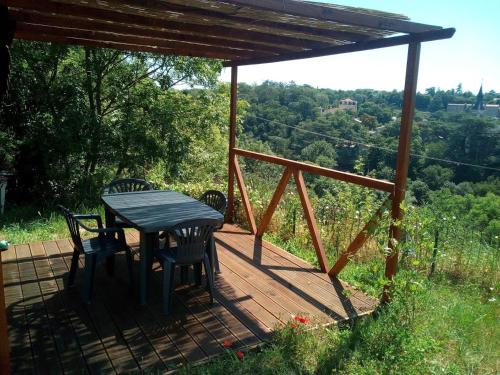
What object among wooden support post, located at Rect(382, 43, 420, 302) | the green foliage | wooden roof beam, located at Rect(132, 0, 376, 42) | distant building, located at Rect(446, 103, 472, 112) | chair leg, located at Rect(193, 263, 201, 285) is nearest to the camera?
wooden roof beam, located at Rect(132, 0, 376, 42)

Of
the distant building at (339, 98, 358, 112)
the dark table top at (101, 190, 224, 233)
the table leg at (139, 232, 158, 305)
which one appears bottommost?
the table leg at (139, 232, 158, 305)

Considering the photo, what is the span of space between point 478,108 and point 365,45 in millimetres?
14985

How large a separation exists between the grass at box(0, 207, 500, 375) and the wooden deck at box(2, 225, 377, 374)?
17 cm

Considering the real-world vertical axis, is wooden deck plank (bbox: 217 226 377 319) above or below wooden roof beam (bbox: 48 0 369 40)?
below

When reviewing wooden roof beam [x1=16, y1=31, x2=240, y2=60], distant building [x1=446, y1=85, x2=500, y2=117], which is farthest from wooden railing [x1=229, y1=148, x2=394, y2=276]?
distant building [x1=446, y1=85, x2=500, y2=117]

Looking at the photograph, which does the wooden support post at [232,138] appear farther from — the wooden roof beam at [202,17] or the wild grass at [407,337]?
the wild grass at [407,337]

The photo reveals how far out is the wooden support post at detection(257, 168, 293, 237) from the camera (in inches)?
164

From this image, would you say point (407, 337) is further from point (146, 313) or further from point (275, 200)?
point (275, 200)

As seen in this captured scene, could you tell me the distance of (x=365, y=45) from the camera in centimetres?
310

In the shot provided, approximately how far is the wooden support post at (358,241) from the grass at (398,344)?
314 millimetres

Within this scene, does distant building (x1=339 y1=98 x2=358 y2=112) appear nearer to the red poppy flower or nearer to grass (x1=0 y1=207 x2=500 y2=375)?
grass (x1=0 y1=207 x2=500 y2=375)

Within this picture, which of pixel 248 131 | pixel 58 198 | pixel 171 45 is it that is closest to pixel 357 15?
pixel 171 45

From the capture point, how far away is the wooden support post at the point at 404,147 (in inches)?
107

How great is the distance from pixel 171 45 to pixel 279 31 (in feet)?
5.15
